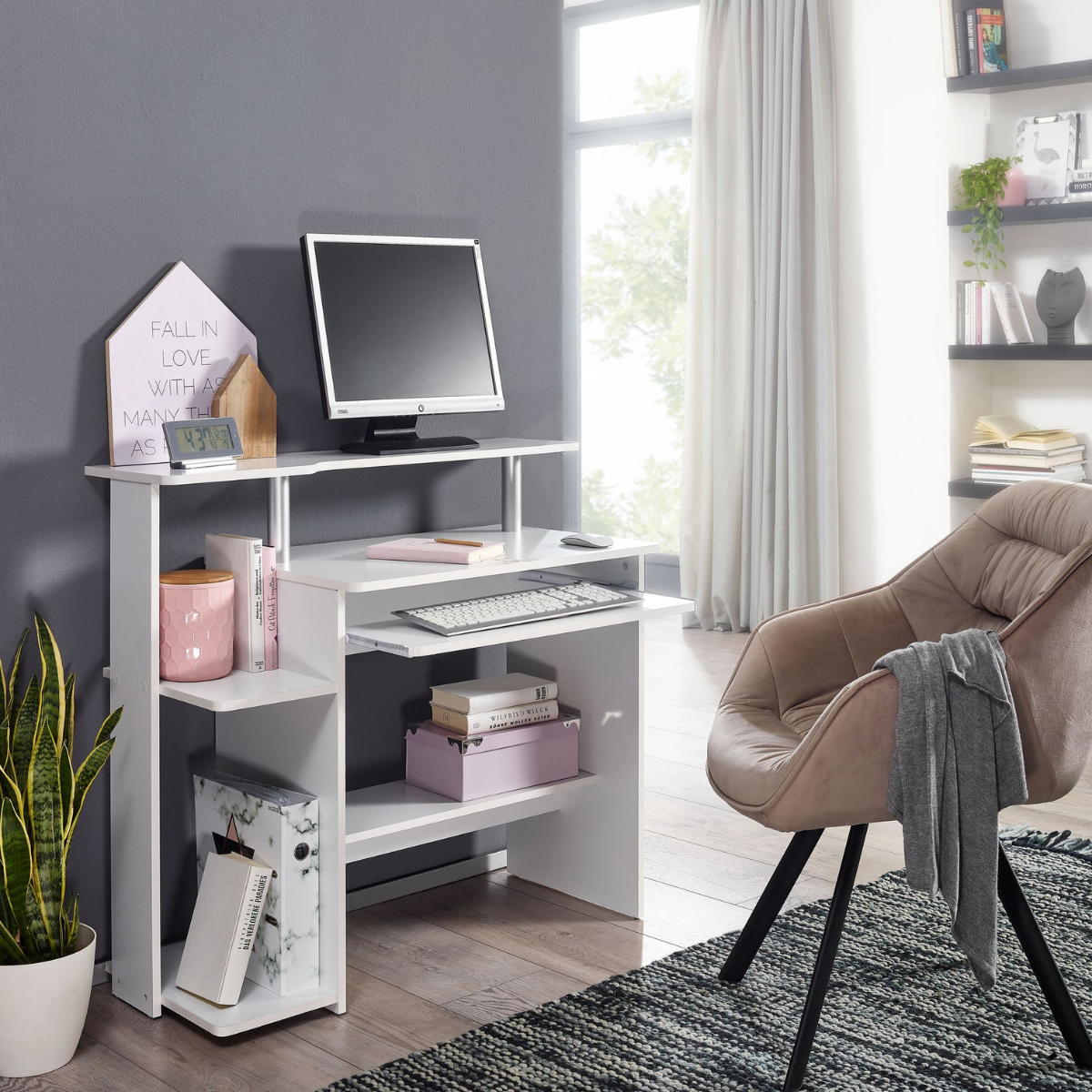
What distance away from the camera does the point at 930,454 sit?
16.4 feet

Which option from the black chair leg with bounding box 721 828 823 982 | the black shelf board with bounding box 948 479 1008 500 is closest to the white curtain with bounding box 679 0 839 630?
the black shelf board with bounding box 948 479 1008 500

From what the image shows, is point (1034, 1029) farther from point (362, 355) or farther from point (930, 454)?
point (930, 454)

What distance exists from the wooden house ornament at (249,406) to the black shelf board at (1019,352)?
2724 millimetres

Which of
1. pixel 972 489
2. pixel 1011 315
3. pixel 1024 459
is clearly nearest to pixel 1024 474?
pixel 1024 459

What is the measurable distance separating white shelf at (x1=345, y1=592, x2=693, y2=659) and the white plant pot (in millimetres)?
667

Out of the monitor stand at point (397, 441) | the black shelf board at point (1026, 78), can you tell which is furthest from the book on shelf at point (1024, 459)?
the monitor stand at point (397, 441)

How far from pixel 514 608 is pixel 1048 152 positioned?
113 inches

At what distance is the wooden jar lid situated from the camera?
2354 millimetres

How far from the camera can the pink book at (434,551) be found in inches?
98.7

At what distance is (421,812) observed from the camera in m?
2.62

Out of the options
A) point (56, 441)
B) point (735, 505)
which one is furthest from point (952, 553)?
point (735, 505)

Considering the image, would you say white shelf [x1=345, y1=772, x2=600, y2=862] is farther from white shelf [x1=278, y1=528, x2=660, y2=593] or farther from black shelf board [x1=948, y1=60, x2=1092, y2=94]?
black shelf board [x1=948, y1=60, x2=1092, y2=94]

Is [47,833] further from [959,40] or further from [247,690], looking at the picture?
[959,40]

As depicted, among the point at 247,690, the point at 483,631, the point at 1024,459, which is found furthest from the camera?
the point at 1024,459
